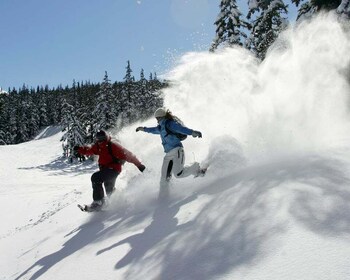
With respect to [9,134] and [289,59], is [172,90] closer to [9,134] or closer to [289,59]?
[289,59]

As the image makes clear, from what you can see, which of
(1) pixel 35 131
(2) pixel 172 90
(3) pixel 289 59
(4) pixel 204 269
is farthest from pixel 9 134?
(4) pixel 204 269

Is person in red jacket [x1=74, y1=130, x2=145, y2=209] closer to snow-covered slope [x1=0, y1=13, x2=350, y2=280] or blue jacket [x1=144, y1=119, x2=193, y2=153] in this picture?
snow-covered slope [x1=0, y1=13, x2=350, y2=280]

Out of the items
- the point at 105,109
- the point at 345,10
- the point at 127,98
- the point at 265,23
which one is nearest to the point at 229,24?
the point at 265,23

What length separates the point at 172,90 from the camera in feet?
55.7

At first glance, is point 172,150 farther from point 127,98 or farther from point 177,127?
point 127,98

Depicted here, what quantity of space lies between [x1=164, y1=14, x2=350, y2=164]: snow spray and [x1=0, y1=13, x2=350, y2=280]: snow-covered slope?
4 cm

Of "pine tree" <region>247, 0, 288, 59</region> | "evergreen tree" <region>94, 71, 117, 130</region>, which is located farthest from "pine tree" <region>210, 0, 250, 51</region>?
"evergreen tree" <region>94, 71, 117, 130</region>

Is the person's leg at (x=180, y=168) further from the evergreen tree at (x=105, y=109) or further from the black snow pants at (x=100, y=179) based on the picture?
the evergreen tree at (x=105, y=109)

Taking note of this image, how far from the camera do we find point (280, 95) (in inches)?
445

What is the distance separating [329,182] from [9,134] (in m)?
104

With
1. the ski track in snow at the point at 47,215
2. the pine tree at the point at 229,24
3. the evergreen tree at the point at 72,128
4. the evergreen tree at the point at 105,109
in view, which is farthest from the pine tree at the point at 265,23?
the evergreen tree at the point at 72,128

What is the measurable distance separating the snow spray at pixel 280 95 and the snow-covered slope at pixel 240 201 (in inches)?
1.7

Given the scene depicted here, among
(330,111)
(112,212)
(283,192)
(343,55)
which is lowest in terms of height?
(112,212)

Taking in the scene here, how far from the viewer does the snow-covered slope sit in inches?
152
